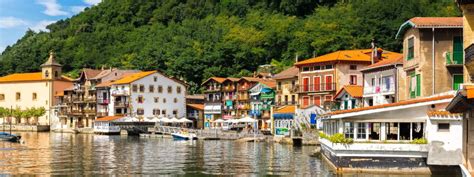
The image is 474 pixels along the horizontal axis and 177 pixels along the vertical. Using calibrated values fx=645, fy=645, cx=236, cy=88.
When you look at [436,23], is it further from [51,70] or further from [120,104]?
[51,70]

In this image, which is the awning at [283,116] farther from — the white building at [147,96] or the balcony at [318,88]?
the white building at [147,96]

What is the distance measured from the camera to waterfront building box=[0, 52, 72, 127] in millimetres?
133375

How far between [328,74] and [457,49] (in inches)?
1574

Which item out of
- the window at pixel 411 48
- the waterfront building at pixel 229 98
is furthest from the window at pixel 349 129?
the waterfront building at pixel 229 98

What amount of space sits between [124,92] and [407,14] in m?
55.3

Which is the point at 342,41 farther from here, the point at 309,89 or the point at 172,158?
the point at 172,158

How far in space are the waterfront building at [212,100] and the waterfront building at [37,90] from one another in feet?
119

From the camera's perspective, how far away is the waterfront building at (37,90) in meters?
133

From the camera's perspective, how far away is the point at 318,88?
80750 mm

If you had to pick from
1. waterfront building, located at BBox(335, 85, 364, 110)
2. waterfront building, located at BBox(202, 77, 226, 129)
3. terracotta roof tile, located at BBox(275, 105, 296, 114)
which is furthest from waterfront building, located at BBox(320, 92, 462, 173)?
waterfront building, located at BBox(202, 77, 226, 129)

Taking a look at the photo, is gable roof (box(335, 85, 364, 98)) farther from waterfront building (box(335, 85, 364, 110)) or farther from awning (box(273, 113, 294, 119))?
awning (box(273, 113, 294, 119))

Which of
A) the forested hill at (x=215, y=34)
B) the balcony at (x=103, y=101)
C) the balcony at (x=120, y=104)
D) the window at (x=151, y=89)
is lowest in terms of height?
the balcony at (x=120, y=104)

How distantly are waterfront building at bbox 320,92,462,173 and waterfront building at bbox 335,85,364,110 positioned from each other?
2605 cm

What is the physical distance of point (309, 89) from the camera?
81.8 m
